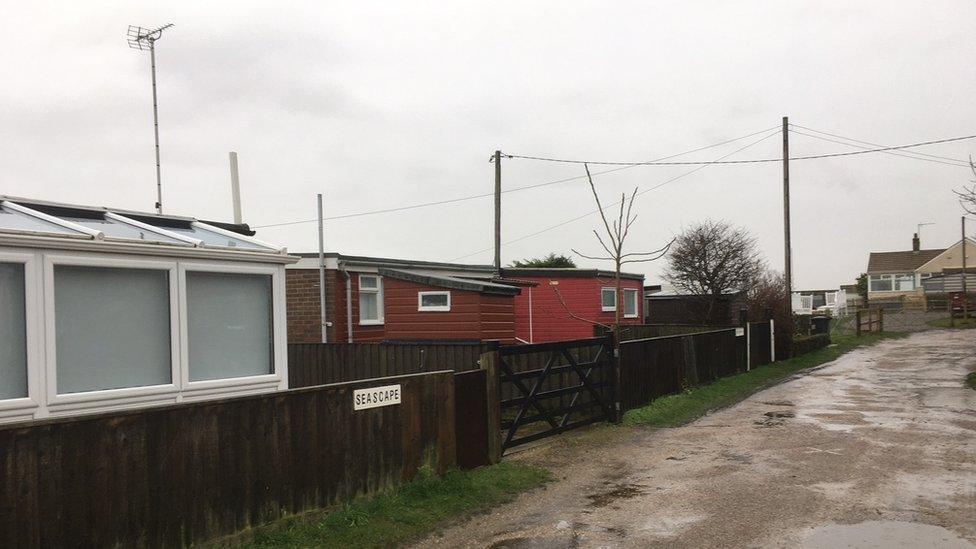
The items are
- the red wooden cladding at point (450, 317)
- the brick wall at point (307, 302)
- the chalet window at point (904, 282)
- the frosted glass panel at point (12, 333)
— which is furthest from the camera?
the chalet window at point (904, 282)

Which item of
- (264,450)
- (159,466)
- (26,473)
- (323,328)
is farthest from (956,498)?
(323,328)

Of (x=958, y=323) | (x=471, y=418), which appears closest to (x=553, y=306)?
(x=471, y=418)

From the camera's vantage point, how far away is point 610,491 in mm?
8672

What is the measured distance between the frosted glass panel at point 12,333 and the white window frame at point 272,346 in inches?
57.8

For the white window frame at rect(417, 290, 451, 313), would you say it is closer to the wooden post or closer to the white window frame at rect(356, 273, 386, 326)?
the white window frame at rect(356, 273, 386, 326)

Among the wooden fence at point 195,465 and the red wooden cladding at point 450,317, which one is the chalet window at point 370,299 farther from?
the wooden fence at point 195,465

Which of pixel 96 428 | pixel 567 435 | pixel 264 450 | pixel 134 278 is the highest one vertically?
pixel 134 278

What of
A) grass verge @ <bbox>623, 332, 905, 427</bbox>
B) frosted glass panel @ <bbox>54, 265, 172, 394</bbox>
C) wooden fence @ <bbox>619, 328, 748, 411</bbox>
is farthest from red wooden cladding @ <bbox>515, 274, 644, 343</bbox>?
frosted glass panel @ <bbox>54, 265, 172, 394</bbox>

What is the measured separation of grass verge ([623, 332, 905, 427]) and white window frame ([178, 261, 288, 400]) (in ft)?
21.9

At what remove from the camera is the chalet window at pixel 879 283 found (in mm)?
75188

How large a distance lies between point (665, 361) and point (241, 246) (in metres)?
10.3

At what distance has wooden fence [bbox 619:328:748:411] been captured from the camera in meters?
14.5

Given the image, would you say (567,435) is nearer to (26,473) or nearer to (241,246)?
(241,246)

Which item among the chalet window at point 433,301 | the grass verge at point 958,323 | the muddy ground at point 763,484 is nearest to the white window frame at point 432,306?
the chalet window at point 433,301
